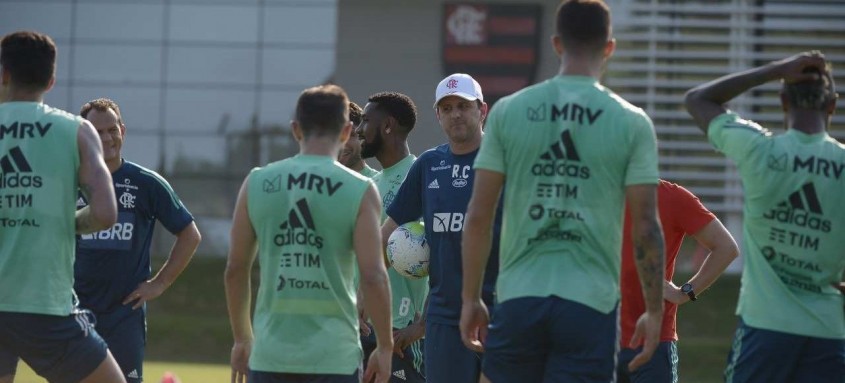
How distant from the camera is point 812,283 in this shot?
630 cm

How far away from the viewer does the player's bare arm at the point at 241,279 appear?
6.20 metres

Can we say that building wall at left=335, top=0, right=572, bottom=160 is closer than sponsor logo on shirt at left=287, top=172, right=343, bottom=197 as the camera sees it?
No

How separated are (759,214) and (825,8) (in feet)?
79.7

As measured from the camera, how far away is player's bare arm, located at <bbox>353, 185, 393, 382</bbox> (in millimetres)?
6062

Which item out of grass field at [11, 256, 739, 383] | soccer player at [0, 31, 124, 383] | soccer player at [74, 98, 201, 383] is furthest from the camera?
grass field at [11, 256, 739, 383]

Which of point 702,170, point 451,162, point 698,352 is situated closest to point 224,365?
point 698,352

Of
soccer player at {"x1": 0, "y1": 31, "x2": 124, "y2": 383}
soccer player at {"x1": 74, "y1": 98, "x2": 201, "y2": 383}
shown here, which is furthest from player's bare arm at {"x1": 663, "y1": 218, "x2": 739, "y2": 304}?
soccer player at {"x1": 0, "y1": 31, "x2": 124, "y2": 383}

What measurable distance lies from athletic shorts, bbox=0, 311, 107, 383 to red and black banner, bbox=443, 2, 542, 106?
2060 centimetres

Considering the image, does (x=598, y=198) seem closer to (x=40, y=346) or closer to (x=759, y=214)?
(x=759, y=214)

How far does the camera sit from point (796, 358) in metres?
6.29

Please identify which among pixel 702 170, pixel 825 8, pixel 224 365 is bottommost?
pixel 224 365

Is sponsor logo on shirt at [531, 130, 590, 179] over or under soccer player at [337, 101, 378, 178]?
over

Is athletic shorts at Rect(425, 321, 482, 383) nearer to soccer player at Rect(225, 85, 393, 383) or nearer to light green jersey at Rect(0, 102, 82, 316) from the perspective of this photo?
soccer player at Rect(225, 85, 393, 383)

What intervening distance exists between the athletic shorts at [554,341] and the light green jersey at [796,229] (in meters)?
0.83
